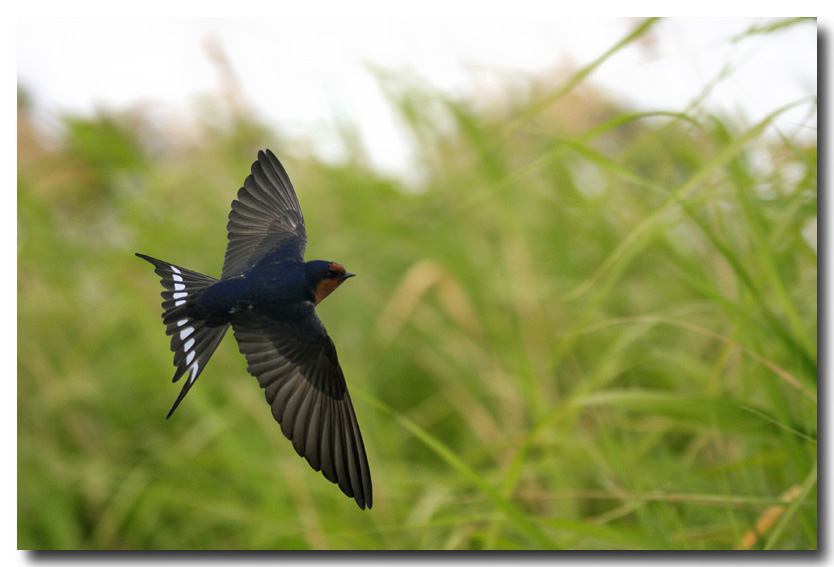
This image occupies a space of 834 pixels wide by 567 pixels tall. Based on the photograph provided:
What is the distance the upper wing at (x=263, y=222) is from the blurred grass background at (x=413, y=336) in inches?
20.3

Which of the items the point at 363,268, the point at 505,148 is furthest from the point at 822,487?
the point at 505,148

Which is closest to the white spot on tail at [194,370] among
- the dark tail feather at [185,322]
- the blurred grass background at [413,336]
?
the dark tail feather at [185,322]

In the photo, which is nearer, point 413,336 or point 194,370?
point 194,370

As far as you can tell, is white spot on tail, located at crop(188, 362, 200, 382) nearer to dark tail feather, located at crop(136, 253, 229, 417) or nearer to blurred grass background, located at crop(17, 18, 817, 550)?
dark tail feather, located at crop(136, 253, 229, 417)

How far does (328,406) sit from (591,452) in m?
0.69

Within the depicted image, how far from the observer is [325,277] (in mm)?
193

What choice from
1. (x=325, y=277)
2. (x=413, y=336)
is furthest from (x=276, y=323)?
(x=413, y=336)

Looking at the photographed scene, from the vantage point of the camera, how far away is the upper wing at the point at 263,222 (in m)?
0.24

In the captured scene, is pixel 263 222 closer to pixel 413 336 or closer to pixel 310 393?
pixel 310 393

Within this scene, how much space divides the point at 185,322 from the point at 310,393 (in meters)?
0.05

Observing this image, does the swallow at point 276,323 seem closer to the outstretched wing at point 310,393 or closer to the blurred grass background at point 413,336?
the outstretched wing at point 310,393

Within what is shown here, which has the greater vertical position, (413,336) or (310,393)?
(310,393)

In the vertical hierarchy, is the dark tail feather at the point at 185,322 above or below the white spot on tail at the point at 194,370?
above

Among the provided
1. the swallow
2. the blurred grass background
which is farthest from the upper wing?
the blurred grass background
